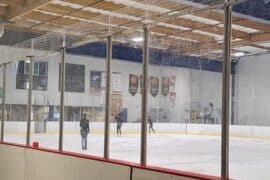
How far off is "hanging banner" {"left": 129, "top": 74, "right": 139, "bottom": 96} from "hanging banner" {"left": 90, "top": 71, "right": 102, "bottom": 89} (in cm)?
136

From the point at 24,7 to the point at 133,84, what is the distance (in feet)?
33.0

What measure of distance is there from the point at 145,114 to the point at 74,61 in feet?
55.4

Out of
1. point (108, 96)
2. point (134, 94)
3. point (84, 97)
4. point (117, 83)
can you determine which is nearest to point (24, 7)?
point (108, 96)

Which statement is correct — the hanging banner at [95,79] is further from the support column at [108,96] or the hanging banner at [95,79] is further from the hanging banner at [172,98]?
the support column at [108,96]

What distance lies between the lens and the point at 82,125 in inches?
472

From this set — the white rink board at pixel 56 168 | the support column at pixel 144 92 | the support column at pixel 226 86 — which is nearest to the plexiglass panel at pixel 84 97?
the white rink board at pixel 56 168

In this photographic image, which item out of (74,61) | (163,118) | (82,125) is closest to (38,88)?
(74,61)

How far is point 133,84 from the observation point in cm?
1842

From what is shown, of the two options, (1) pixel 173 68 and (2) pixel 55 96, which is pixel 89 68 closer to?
(2) pixel 55 96

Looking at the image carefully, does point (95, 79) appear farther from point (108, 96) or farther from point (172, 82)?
point (108, 96)

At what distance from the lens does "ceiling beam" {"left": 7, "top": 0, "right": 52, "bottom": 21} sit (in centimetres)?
809

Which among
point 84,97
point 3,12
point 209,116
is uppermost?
point 3,12

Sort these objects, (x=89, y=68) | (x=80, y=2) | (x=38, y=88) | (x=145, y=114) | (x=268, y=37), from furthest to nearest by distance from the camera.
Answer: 1. (x=89, y=68)
2. (x=38, y=88)
3. (x=268, y=37)
4. (x=80, y=2)
5. (x=145, y=114)

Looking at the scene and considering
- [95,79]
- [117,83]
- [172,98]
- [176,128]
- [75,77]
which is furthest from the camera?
[75,77]
